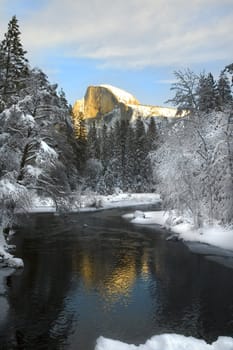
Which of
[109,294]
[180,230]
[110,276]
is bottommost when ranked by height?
[109,294]

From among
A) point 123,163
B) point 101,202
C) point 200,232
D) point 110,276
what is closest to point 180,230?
point 200,232

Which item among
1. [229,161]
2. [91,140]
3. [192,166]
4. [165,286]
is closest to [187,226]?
[192,166]

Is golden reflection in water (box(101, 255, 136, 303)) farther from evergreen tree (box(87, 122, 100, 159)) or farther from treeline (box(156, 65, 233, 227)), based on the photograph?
evergreen tree (box(87, 122, 100, 159))

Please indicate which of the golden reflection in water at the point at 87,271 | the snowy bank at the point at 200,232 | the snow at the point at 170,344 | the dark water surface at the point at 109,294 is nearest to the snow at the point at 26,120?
the dark water surface at the point at 109,294

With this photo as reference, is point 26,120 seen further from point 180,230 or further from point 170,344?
point 180,230

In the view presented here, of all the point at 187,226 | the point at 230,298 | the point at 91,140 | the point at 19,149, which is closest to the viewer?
the point at 230,298

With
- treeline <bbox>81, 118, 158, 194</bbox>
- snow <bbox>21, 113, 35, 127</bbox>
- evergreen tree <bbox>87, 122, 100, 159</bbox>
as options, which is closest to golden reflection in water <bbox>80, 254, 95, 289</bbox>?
snow <bbox>21, 113, 35, 127</bbox>

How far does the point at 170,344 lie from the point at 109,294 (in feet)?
23.3

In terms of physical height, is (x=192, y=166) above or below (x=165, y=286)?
above

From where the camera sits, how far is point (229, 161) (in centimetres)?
2998

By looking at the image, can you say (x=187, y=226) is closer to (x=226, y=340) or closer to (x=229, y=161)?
(x=229, y=161)

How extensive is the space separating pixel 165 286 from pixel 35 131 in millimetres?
11813

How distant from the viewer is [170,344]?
40.6ft

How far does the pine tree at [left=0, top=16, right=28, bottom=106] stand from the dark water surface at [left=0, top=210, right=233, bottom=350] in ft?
34.0
